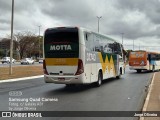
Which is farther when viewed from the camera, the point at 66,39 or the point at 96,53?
the point at 96,53

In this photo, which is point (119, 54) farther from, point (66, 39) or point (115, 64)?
point (66, 39)

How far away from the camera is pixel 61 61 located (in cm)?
1714

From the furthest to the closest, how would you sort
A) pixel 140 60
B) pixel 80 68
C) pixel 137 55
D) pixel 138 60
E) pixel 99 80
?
pixel 137 55
pixel 138 60
pixel 140 60
pixel 99 80
pixel 80 68

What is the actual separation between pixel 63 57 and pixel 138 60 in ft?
81.5

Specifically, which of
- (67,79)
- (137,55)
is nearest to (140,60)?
(137,55)

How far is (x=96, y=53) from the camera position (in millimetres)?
19703

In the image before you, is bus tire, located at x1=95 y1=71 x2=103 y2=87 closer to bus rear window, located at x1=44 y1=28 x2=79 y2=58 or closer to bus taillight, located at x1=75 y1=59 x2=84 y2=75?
bus taillight, located at x1=75 y1=59 x2=84 y2=75

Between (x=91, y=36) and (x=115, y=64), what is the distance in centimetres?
770

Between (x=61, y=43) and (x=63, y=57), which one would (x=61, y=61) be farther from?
(x=61, y=43)

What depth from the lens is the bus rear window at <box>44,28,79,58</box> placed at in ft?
55.7

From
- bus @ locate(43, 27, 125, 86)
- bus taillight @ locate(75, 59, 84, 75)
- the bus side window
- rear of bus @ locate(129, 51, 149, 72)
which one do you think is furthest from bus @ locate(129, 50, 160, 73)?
bus taillight @ locate(75, 59, 84, 75)

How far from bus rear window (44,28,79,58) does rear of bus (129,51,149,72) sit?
2448 cm

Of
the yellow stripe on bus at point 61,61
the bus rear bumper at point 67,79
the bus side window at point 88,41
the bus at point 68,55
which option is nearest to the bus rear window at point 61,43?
the bus at point 68,55

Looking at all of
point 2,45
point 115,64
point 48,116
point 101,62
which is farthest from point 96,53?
point 2,45
